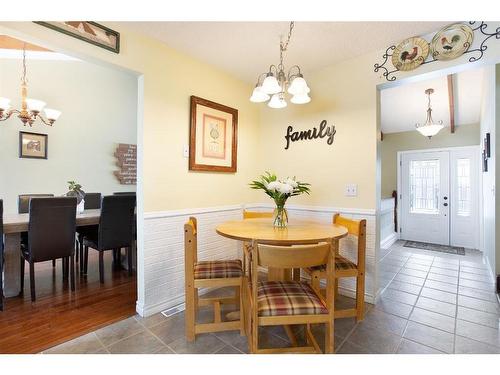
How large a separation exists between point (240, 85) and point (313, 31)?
45.1 inches

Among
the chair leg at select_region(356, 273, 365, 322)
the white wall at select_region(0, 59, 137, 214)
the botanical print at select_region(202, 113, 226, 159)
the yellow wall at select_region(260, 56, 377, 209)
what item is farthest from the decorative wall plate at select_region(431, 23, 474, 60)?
the white wall at select_region(0, 59, 137, 214)

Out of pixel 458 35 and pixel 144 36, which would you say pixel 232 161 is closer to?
pixel 144 36

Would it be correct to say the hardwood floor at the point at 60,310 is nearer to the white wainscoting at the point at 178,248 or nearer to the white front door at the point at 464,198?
the white wainscoting at the point at 178,248

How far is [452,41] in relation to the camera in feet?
6.38

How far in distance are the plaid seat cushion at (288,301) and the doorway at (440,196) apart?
4.71 meters

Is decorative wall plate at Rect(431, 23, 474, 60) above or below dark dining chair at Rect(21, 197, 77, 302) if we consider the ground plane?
above

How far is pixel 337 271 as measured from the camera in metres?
1.97

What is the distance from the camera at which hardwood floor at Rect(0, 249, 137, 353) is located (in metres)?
1.75

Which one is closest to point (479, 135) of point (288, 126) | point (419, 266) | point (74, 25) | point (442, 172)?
point (442, 172)

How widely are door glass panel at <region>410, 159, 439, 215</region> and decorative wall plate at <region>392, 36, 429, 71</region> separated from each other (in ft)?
12.1

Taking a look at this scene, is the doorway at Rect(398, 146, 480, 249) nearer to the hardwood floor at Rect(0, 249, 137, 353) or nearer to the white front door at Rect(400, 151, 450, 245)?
the white front door at Rect(400, 151, 450, 245)

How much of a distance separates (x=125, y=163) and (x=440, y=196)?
20.8 ft

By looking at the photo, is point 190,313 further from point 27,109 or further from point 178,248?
point 27,109
